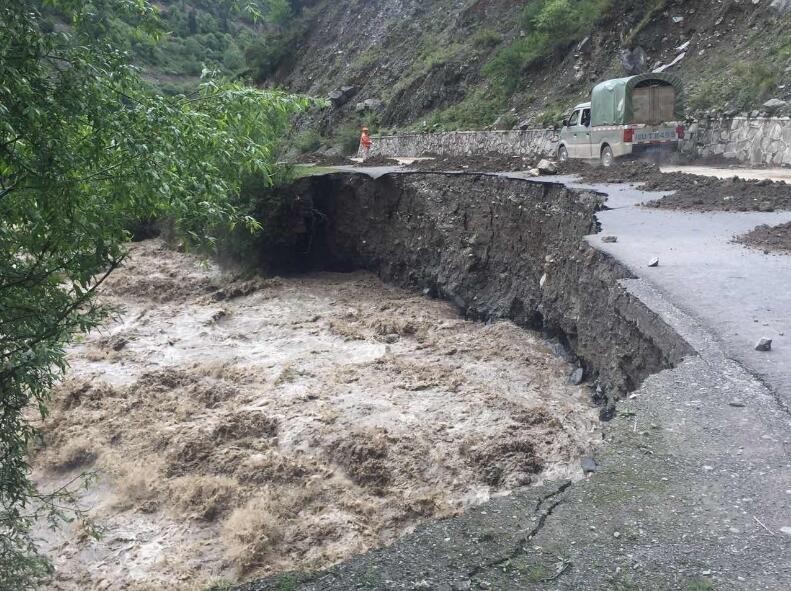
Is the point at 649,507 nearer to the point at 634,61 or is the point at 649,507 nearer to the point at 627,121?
the point at 627,121

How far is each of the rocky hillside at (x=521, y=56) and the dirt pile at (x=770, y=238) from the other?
9478 millimetres

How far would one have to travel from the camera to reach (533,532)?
372 centimetres

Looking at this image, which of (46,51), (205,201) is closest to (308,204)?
(205,201)

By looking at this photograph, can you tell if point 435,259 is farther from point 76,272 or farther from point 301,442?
point 76,272

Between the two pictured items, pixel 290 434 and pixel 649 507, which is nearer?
pixel 649 507

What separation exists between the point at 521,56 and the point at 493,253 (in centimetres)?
1667

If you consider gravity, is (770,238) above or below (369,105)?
below

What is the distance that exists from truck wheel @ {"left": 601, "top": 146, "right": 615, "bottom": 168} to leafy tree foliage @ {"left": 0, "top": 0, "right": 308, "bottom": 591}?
13.6m

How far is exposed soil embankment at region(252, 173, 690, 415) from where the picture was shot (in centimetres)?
793

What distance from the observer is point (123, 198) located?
469cm

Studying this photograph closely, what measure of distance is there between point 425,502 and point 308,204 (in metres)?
11.9

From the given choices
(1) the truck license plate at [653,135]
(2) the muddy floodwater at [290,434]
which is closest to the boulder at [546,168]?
(1) the truck license plate at [653,135]

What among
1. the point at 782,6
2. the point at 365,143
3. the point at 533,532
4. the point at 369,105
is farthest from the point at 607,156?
the point at 369,105

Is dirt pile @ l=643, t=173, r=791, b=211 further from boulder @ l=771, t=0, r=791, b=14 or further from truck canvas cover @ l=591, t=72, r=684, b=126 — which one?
boulder @ l=771, t=0, r=791, b=14
